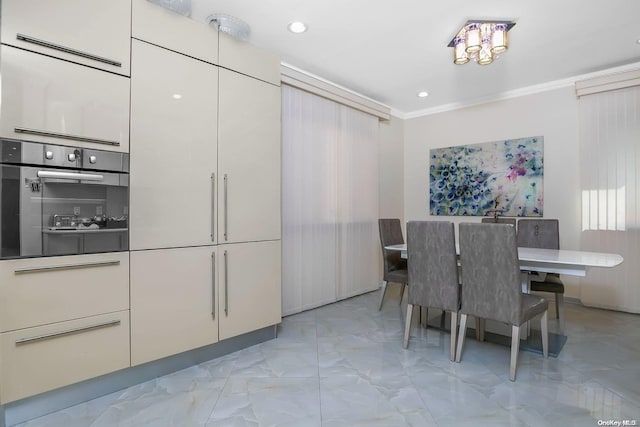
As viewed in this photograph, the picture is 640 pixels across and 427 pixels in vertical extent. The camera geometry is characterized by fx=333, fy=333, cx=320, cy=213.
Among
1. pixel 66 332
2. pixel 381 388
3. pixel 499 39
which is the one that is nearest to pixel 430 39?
pixel 499 39

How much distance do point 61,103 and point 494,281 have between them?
270cm

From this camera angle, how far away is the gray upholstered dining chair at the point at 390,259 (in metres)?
3.35

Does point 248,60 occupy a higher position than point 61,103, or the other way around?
point 248,60

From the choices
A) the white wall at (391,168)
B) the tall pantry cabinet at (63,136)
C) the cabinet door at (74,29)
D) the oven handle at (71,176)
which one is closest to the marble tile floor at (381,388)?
the tall pantry cabinet at (63,136)

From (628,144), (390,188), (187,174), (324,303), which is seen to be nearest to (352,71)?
(390,188)

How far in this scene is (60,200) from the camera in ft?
5.73

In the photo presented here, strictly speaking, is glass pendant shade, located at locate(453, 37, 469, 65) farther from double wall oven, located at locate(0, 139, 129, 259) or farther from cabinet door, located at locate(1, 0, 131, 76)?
double wall oven, located at locate(0, 139, 129, 259)

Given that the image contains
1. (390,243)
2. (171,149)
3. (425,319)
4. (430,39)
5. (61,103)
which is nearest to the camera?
(61,103)

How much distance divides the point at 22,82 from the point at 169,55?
791mm

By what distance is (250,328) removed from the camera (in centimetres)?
257

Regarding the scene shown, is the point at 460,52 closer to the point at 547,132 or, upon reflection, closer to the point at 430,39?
the point at 430,39

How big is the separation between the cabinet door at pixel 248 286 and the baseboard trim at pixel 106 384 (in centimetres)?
16

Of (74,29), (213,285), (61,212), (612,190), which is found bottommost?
(213,285)

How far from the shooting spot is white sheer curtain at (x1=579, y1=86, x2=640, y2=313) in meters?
3.41
